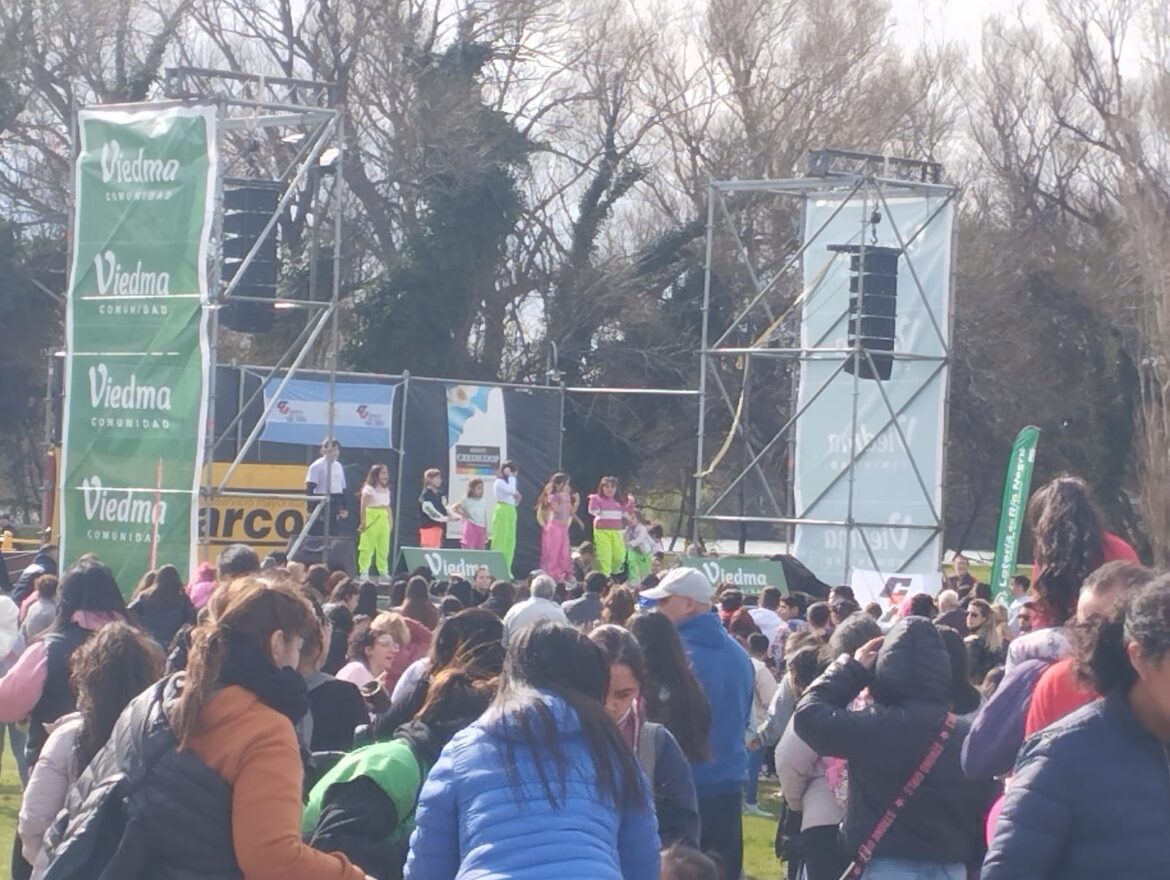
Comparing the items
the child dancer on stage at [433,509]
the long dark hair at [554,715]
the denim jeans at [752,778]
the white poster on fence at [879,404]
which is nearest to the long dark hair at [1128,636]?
the long dark hair at [554,715]

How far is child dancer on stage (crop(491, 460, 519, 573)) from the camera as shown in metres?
23.8

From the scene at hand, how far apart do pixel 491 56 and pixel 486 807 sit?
114 feet

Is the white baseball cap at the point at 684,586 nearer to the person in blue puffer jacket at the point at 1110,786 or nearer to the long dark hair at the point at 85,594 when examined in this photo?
the long dark hair at the point at 85,594

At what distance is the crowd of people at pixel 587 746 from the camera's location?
3574 mm

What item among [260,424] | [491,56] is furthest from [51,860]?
[491,56]

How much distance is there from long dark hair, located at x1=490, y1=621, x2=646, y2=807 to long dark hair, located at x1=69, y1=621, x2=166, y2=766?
1.45 m

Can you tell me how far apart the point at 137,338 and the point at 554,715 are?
36.2 ft

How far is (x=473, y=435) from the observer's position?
1042 inches

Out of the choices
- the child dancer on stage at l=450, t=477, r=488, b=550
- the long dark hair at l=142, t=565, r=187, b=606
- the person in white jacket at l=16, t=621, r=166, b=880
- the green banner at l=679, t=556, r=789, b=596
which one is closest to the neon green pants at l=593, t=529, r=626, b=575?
the child dancer on stage at l=450, t=477, r=488, b=550

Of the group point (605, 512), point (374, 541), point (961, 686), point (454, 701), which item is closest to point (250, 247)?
point (374, 541)

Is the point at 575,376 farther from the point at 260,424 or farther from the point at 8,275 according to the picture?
the point at 260,424

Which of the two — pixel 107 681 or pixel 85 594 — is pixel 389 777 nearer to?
pixel 107 681

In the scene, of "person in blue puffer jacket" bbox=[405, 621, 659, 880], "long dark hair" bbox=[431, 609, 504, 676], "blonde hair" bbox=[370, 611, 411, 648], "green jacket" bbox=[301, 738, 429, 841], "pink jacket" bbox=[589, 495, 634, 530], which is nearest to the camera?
"person in blue puffer jacket" bbox=[405, 621, 659, 880]

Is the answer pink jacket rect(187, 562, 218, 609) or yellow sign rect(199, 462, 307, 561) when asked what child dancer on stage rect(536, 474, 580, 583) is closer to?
yellow sign rect(199, 462, 307, 561)
